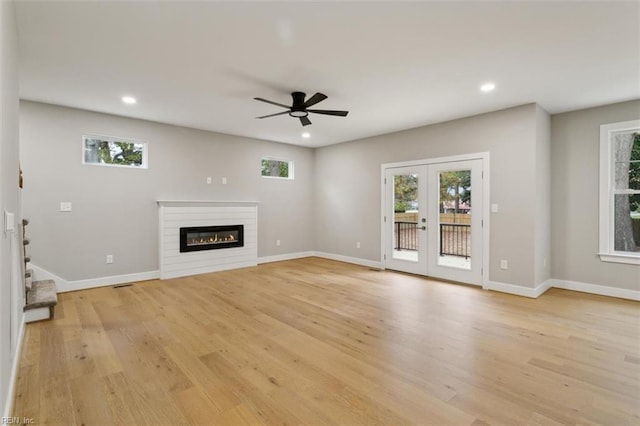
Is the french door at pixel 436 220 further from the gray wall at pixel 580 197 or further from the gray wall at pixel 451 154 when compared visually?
the gray wall at pixel 580 197

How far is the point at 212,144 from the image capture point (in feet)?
19.7

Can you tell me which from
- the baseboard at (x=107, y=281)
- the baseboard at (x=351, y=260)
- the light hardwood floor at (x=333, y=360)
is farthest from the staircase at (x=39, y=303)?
the baseboard at (x=351, y=260)

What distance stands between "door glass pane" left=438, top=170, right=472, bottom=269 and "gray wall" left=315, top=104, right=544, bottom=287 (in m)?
0.37

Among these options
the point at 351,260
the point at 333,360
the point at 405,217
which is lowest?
the point at 333,360

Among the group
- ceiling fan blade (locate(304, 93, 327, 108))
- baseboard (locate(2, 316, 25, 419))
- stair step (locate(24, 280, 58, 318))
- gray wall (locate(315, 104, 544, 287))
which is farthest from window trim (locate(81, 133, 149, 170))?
gray wall (locate(315, 104, 544, 287))

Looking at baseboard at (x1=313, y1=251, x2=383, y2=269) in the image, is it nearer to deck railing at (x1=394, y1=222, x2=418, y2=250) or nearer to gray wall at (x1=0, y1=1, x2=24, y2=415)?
deck railing at (x1=394, y1=222, x2=418, y2=250)

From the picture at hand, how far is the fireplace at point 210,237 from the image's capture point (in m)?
5.52

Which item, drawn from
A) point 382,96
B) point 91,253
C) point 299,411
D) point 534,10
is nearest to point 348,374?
point 299,411

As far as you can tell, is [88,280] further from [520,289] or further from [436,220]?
[520,289]

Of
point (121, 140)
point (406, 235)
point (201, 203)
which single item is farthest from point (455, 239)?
point (121, 140)

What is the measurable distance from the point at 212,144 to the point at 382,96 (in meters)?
3.56

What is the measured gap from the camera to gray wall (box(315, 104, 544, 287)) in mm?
4305

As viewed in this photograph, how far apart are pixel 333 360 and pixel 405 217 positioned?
148 inches

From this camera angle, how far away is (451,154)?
5.06 meters
